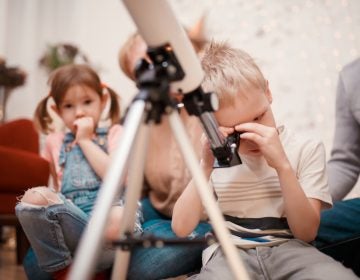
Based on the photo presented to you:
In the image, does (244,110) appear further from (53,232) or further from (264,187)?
(53,232)

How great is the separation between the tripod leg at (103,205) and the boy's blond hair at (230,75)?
30 cm

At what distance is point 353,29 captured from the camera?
165 cm

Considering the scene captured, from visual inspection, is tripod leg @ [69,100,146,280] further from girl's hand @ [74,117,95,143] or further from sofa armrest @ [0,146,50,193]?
sofa armrest @ [0,146,50,193]

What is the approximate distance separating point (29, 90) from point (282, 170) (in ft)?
7.24

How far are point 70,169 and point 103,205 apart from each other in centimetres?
72

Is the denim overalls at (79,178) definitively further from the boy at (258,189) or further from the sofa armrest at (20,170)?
the boy at (258,189)

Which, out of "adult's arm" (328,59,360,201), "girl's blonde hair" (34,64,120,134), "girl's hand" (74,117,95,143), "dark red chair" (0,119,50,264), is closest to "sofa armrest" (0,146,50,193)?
"dark red chair" (0,119,50,264)

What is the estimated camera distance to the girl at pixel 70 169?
79cm

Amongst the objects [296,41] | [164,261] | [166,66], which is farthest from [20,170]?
[296,41]

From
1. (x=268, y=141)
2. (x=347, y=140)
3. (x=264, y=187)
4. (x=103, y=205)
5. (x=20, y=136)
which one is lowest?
(x=347, y=140)

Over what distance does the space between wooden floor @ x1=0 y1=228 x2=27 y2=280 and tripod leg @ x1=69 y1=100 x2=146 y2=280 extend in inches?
37.9

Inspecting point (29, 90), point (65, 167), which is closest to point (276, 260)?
point (65, 167)

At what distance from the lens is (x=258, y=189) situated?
0.78 metres

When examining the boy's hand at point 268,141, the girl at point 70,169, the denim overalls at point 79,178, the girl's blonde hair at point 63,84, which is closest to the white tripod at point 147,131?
the boy's hand at point 268,141
